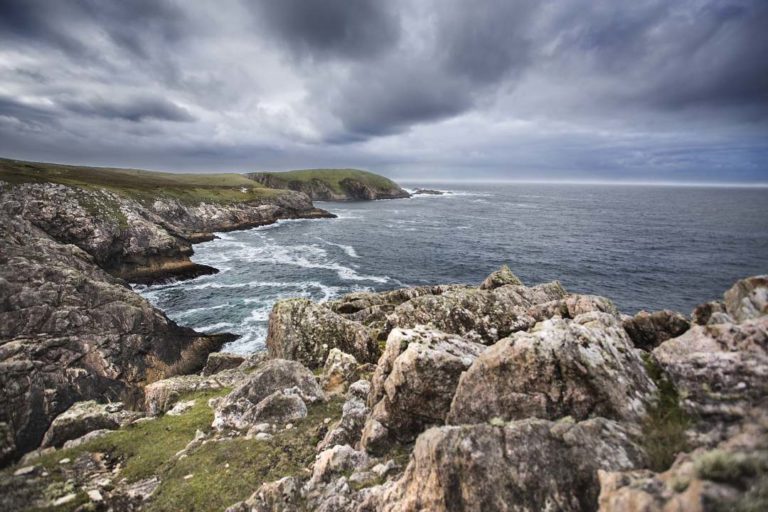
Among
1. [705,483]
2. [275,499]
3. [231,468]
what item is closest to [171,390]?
[231,468]

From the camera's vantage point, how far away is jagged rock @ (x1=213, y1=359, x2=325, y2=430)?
17797mm

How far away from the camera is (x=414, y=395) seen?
13.2 m

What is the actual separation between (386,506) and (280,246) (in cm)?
9219

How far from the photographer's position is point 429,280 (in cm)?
6581

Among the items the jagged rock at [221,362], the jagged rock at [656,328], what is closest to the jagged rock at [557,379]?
the jagged rock at [656,328]

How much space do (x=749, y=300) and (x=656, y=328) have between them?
28.3 ft

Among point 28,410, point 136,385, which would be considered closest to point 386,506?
point 28,410

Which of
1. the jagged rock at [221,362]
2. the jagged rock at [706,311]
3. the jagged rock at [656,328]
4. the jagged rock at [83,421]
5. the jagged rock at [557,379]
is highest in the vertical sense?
the jagged rock at [706,311]

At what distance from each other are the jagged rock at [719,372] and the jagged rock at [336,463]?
31.3 ft

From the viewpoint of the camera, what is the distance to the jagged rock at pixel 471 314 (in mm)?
28016

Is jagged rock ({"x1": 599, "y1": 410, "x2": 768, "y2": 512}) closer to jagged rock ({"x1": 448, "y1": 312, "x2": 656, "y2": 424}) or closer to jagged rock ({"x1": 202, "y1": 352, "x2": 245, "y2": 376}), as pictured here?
jagged rock ({"x1": 448, "y1": 312, "x2": 656, "y2": 424})

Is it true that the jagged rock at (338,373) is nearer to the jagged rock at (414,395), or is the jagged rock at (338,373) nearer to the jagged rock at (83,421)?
the jagged rock at (414,395)

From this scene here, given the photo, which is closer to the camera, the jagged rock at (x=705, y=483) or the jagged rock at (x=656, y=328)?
the jagged rock at (x=705, y=483)

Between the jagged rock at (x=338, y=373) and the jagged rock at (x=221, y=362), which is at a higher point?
the jagged rock at (x=338, y=373)
